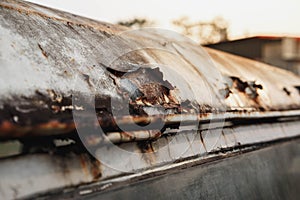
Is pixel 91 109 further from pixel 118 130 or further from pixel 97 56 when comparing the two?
pixel 97 56

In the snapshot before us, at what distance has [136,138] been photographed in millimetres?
1214

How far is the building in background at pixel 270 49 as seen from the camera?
825 centimetres

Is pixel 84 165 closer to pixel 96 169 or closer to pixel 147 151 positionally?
pixel 96 169

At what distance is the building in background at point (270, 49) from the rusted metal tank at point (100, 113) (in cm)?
619

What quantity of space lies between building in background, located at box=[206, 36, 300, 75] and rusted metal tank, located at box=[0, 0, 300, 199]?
244 inches

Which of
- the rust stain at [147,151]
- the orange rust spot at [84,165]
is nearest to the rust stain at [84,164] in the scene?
the orange rust spot at [84,165]

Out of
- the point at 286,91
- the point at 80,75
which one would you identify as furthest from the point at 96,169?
the point at 286,91

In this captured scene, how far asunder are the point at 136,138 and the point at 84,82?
29cm

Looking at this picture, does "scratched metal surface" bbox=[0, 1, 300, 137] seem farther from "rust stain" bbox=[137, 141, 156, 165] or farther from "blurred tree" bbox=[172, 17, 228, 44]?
"blurred tree" bbox=[172, 17, 228, 44]

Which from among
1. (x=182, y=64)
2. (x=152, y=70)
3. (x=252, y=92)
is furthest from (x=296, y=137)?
(x=152, y=70)

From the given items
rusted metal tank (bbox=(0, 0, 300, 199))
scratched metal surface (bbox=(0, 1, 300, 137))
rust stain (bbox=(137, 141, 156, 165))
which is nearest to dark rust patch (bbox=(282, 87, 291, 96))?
scratched metal surface (bbox=(0, 1, 300, 137))

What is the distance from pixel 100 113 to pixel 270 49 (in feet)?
35.2

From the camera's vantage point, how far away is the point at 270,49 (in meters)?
11.0

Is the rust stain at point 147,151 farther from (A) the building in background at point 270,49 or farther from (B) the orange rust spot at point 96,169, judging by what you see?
(A) the building in background at point 270,49
